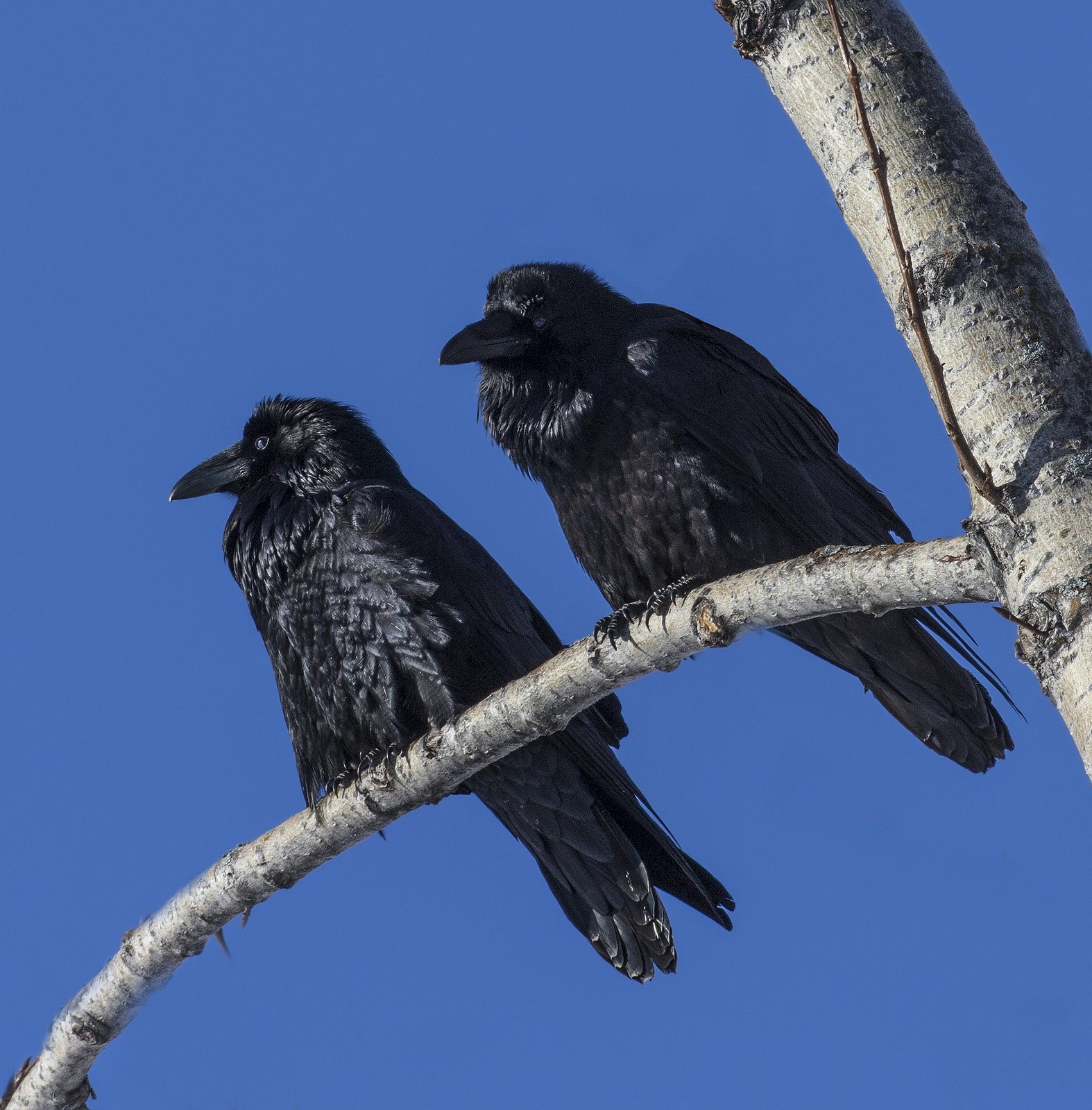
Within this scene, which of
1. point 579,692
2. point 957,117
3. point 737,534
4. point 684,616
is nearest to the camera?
point 957,117

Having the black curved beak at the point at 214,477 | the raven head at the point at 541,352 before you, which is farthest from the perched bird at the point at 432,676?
the raven head at the point at 541,352

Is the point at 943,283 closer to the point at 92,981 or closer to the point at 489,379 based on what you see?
the point at 489,379

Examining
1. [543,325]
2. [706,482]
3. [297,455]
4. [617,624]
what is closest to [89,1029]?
[617,624]

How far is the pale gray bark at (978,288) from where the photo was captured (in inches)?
88.3

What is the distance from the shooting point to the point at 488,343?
4504 millimetres

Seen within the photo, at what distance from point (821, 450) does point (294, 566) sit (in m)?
1.86

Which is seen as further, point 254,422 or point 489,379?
point 254,422

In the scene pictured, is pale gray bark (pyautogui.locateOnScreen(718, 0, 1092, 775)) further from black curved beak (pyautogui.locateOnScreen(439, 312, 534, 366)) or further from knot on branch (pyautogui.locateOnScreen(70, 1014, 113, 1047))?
knot on branch (pyautogui.locateOnScreen(70, 1014, 113, 1047))

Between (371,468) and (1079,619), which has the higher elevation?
(371,468)

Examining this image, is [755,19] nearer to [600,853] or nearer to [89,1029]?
[600,853]

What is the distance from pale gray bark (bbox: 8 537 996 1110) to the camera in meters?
2.55

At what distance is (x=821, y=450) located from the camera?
4.23 m

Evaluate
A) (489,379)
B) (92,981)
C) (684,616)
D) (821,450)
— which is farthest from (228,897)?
(821,450)

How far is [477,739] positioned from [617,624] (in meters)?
0.48
